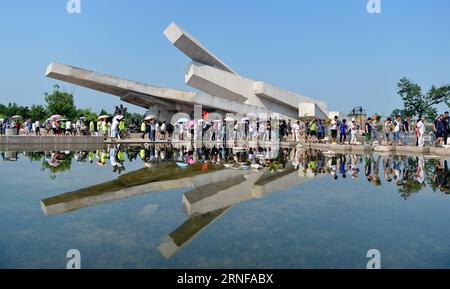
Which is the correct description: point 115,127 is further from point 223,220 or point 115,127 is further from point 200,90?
point 223,220

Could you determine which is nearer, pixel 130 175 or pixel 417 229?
pixel 417 229

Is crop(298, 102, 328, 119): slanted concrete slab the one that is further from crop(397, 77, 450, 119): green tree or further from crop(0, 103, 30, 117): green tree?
crop(0, 103, 30, 117): green tree

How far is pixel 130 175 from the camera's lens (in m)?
7.79

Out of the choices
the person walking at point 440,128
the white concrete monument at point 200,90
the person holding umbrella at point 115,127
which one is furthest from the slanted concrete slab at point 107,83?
the person walking at point 440,128

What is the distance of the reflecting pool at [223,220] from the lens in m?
3.07

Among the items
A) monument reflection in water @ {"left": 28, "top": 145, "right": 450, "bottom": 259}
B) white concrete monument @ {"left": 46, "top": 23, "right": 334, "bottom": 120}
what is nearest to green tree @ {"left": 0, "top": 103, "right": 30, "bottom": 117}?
white concrete monument @ {"left": 46, "top": 23, "right": 334, "bottom": 120}

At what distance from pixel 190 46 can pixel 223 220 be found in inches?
851

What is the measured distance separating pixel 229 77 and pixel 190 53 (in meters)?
3.38

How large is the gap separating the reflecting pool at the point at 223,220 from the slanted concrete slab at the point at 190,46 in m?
17.2

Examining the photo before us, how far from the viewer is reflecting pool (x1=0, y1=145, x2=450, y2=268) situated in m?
3.07

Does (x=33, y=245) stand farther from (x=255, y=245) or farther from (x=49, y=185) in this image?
(x=49, y=185)

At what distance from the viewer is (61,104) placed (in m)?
51.5

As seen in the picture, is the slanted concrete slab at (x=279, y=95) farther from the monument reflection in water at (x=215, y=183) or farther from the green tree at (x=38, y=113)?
the green tree at (x=38, y=113)
